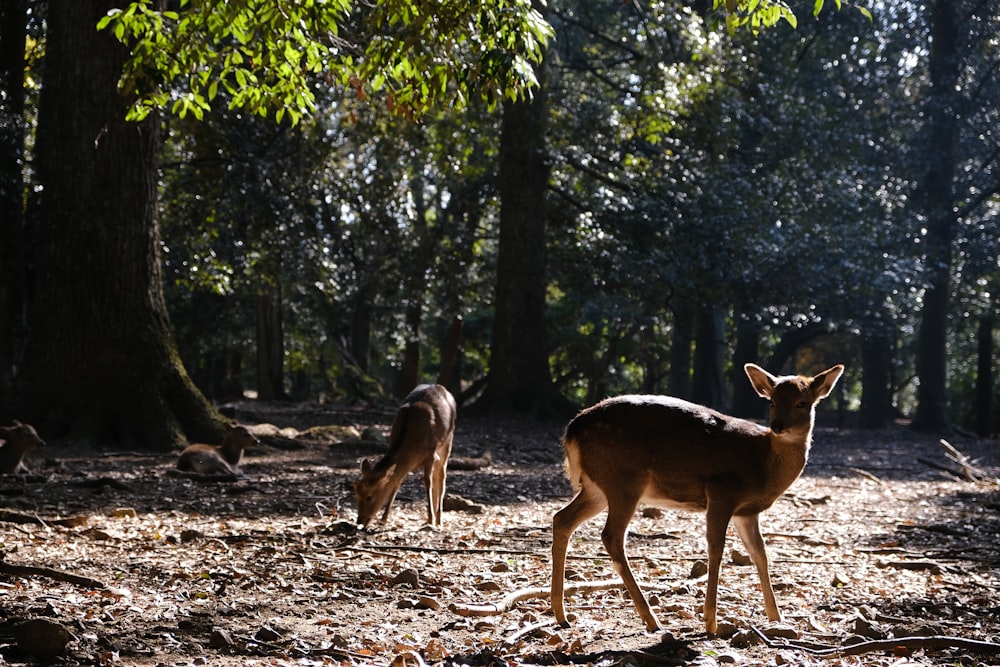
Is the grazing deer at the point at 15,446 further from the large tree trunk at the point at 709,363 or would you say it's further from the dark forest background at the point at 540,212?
the large tree trunk at the point at 709,363

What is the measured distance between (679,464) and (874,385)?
24.4 m

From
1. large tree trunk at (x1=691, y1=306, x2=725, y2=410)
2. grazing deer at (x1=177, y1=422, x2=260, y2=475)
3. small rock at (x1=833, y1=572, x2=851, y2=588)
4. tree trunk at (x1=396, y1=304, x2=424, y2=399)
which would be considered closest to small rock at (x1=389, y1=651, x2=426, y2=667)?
small rock at (x1=833, y1=572, x2=851, y2=588)

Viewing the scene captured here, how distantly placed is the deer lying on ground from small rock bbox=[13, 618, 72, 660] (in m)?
2.42

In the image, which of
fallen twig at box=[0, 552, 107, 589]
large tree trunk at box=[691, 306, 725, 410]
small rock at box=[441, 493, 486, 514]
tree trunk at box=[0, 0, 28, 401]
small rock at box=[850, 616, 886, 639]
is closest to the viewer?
small rock at box=[850, 616, 886, 639]

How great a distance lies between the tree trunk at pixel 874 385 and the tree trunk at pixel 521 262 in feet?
37.9

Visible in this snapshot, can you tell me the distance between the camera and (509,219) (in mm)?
20156

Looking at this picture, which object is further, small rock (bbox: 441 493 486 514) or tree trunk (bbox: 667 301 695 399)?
tree trunk (bbox: 667 301 695 399)

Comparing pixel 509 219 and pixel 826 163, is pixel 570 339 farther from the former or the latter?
pixel 509 219

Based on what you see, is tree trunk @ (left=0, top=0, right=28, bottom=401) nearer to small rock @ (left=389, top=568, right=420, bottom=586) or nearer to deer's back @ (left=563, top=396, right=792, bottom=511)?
small rock @ (left=389, top=568, right=420, bottom=586)

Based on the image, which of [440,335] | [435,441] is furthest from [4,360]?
[440,335]

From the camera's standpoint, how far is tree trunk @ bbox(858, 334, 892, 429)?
92.5ft

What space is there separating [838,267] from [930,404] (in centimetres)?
492

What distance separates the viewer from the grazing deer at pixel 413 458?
866cm

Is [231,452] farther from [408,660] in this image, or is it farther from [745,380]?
[745,380]
